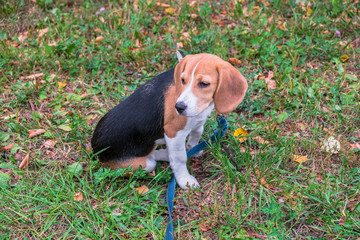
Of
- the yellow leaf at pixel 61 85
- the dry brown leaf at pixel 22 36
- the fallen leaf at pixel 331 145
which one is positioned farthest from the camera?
the dry brown leaf at pixel 22 36

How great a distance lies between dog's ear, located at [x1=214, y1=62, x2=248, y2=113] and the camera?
2809mm

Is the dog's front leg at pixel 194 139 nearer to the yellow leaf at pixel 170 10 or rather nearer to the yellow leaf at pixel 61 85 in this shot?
the yellow leaf at pixel 61 85

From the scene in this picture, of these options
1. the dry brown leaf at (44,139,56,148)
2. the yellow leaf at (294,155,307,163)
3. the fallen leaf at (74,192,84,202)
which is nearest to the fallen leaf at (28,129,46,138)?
the dry brown leaf at (44,139,56,148)

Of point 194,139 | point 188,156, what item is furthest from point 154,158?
point 194,139

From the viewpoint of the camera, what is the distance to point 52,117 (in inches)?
171

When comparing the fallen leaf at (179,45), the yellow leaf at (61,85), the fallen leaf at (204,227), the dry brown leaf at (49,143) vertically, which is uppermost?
the fallen leaf at (179,45)

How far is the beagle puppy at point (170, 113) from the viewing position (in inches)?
110

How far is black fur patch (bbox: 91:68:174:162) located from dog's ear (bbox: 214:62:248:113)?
1.78 ft

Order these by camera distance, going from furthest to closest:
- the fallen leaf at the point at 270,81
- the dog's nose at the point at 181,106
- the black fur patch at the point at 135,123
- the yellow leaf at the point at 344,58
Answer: the yellow leaf at the point at 344,58 → the fallen leaf at the point at 270,81 → the black fur patch at the point at 135,123 → the dog's nose at the point at 181,106

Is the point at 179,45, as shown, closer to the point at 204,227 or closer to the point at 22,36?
the point at 22,36

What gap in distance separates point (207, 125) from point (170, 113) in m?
1.05

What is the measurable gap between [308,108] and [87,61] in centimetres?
321

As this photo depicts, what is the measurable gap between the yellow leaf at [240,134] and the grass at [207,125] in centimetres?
5

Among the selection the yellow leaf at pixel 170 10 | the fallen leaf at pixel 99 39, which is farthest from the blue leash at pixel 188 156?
the yellow leaf at pixel 170 10
